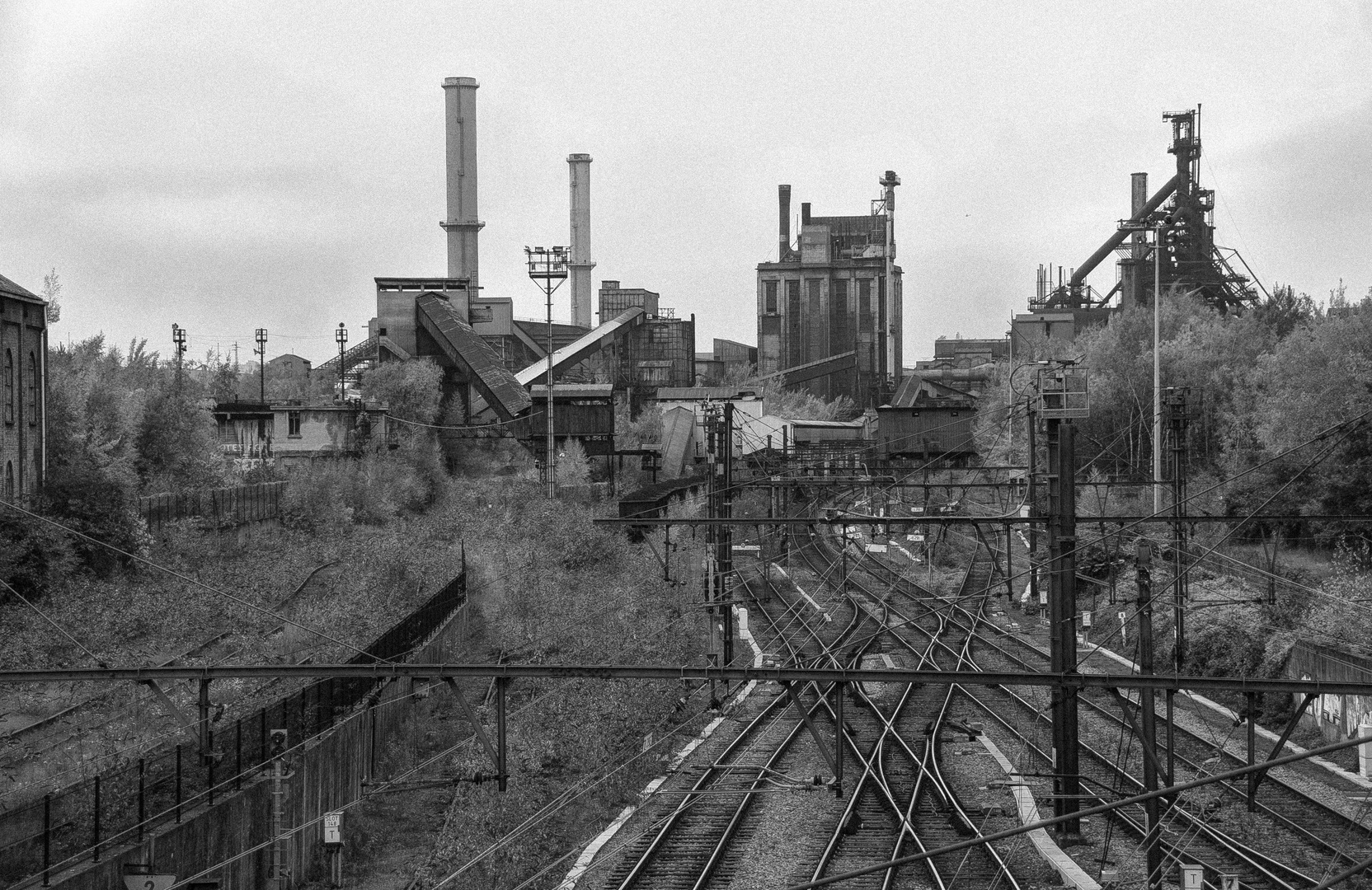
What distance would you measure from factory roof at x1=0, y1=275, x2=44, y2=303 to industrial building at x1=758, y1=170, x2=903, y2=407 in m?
67.3

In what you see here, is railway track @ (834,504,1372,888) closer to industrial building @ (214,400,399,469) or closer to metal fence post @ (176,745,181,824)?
metal fence post @ (176,745,181,824)

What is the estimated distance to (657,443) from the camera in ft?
217

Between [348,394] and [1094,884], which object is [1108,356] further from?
[1094,884]

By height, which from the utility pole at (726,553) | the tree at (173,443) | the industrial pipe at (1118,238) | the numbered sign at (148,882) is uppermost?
the industrial pipe at (1118,238)

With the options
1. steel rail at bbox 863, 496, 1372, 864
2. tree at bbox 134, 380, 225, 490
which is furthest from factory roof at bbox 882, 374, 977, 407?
steel rail at bbox 863, 496, 1372, 864

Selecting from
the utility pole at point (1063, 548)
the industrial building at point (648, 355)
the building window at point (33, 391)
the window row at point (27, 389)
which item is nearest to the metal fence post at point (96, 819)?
the utility pole at point (1063, 548)

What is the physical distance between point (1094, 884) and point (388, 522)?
3144 centimetres

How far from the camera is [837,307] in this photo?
96.2m

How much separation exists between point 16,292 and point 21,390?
216 centimetres

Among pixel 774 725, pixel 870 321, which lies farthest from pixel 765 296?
pixel 774 725

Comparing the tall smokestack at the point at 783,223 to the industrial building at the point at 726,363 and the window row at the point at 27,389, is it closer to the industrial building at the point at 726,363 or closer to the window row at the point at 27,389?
the industrial building at the point at 726,363

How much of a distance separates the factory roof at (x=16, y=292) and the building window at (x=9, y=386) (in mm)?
1259

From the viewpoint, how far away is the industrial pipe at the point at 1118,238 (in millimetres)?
66500

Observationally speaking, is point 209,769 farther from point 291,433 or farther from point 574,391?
point 574,391
